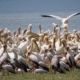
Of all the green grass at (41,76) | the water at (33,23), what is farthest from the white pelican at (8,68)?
the water at (33,23)

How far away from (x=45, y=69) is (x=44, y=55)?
3.35ft

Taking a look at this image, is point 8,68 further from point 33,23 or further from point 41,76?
point 33,23

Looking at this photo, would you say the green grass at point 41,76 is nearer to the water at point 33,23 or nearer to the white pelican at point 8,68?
the white pelican at point 8,68

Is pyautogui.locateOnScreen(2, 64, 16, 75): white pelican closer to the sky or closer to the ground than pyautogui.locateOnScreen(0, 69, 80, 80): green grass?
closer to the sky

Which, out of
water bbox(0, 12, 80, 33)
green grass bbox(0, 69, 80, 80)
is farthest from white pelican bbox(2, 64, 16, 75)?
water bbox(0, 12, 80, 33)

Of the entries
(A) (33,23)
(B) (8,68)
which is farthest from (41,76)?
(A) (33,23)

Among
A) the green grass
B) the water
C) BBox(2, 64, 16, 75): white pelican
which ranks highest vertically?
BBox(2, 64, 16, 75): white pelican

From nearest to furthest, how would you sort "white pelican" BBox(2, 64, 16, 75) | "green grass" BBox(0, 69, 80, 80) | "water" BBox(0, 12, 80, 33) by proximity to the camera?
1. "green grass" BBox(0, 69, 80, 80)
2. "white pelican" BBox(2, 64, 16, 75)
3. "water" BBox(0, 12, 80, 33)

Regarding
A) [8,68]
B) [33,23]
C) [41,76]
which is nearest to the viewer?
[41,76]

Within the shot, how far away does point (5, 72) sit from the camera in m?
8.28

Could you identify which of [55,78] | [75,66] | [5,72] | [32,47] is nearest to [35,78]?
[55,78]

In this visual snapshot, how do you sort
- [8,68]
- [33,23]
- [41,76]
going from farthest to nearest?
[33,23] < [8,68] < [41,76]

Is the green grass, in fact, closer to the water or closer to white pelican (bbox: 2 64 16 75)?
white pelican (bbox: 2 64 16 75)

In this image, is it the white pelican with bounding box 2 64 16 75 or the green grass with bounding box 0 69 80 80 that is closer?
the green grass with bounding box 0 69 80 80
